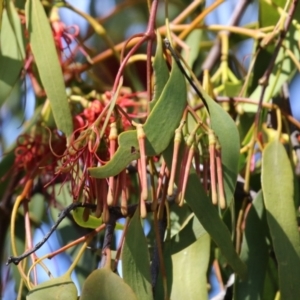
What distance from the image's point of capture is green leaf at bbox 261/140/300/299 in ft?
2.75

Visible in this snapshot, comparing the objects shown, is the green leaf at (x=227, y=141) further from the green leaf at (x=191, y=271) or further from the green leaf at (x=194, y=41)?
the green leaf at (x=194, y=41)

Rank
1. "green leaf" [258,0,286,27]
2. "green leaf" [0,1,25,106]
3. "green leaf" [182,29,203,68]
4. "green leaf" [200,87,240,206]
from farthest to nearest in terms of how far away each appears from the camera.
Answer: "green leaf" [182,29,203,68], "green leaf" [258,0,286,27], "green leaf" [0,1,25,106], "green leaf" [200,87,240,206]

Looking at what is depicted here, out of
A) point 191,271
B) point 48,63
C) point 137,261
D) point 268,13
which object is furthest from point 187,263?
point 268,13

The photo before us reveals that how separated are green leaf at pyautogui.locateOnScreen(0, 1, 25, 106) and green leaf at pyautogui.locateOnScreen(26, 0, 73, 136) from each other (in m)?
0.05

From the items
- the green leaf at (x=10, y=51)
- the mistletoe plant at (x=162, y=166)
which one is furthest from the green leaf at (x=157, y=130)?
the green leaf at (x=10, y=51)

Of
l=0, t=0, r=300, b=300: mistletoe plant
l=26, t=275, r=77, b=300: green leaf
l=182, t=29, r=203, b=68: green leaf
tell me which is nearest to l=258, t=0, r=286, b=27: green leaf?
l=0, t=0, r=300, b=300: mistletoe plant

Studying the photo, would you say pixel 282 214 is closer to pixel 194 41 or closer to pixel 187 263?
pixel 187 263

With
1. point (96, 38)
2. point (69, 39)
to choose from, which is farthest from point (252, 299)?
point (96, 38)

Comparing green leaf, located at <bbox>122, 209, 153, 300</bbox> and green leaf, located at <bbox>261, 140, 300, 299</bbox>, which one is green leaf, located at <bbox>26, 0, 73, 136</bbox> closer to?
green leaf, located at <bbox>122, 209, 153, 300</bbox>

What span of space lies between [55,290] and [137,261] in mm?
80

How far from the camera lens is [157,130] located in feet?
Result: 2.45

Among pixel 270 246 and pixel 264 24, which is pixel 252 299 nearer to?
pixel 270 246

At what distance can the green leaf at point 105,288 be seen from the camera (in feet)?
2.42

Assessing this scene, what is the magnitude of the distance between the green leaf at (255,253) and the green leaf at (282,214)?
46 millimetres
